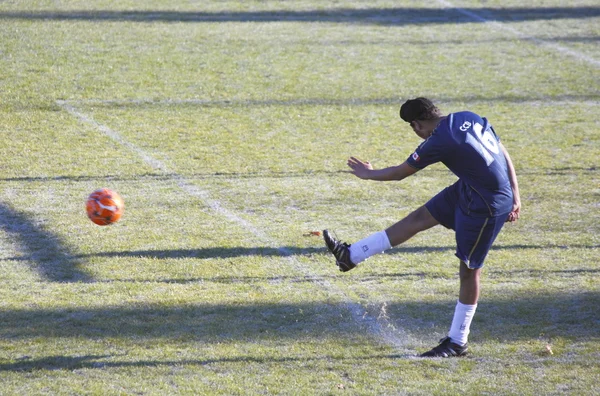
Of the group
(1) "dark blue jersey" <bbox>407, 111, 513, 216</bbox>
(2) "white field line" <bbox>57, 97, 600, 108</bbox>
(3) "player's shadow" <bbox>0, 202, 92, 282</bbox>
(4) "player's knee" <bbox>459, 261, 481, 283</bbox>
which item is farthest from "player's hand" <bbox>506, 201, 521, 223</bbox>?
(2) "white field line" <bbox>57, 97, 600, 108</bbox>

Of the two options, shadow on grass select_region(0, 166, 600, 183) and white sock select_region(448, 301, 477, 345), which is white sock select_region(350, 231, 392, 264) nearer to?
white sock select_region(448, 301, 477, 345)

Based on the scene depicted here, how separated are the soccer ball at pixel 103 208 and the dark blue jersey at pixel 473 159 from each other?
3.38 meters

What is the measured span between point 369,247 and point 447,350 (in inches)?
38.5

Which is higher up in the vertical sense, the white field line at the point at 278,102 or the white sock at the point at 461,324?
the white sock at the point at 461,324

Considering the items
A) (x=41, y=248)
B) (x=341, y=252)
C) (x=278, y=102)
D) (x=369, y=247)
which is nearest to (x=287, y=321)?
(x=341, y=252)

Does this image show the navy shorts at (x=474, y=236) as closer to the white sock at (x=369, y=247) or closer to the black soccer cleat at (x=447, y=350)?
the black soccer cleat at (x=447, y=350)

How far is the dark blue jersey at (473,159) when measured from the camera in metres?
5.88

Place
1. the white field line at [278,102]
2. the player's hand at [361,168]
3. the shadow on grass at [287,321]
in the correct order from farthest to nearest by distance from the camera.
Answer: the white field line at [278,102] < the shadow on grass at [287,321] < the player's hand at [361,168]

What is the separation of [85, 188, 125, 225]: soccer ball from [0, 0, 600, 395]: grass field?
32 cm

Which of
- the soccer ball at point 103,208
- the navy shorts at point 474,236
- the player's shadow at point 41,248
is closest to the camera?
the navy shorts at point 474,236

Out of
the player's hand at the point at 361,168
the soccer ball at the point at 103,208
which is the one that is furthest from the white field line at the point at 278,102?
the player's hand at the point at 361,168

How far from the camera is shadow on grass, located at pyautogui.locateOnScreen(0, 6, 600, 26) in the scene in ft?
63.8

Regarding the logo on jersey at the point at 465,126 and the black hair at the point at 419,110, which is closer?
the logo on jersey at the point at 465,126

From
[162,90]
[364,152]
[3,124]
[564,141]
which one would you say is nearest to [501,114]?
[564,141]
